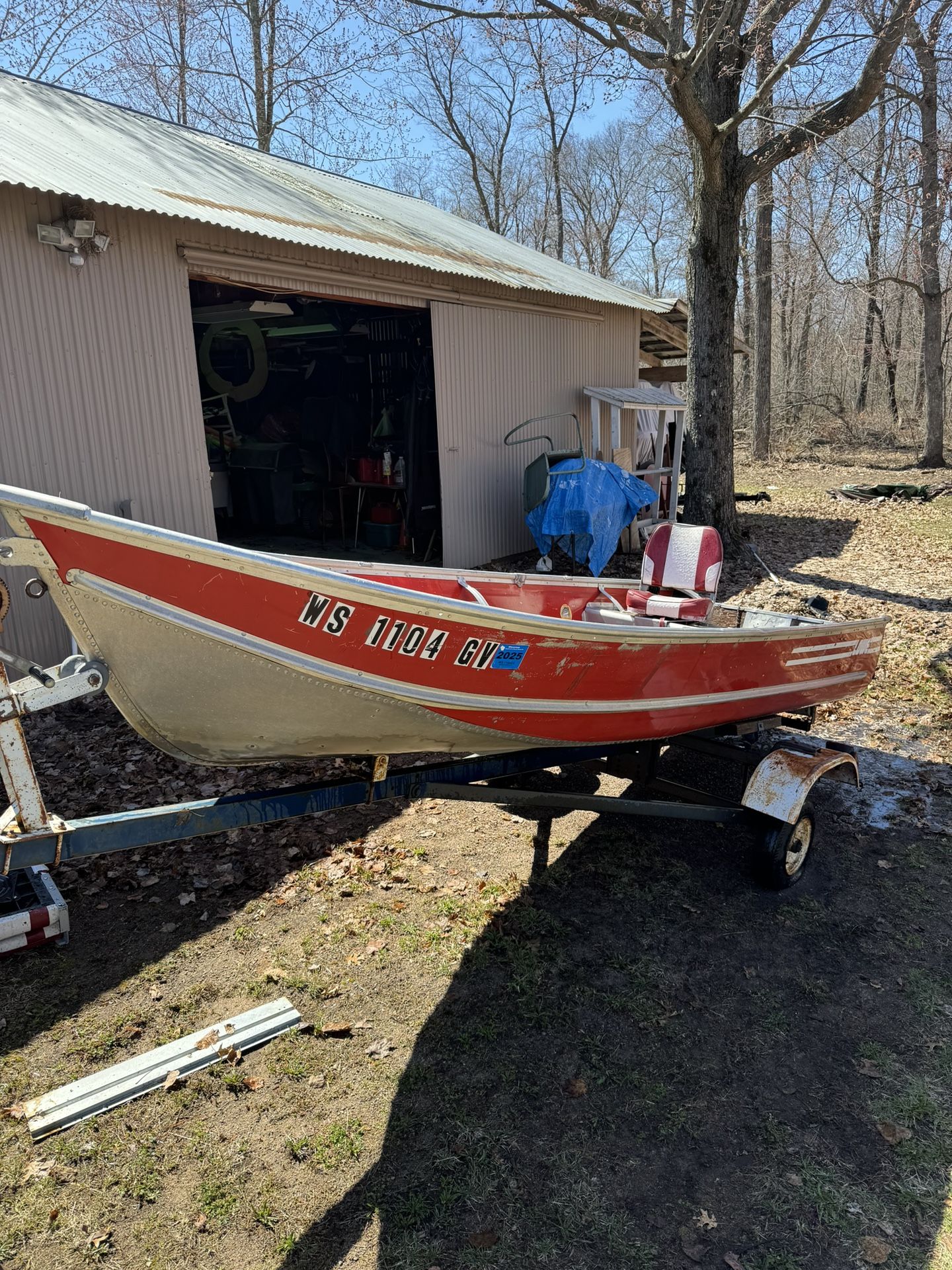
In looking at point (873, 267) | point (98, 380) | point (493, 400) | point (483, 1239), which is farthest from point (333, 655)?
point (873, 267)

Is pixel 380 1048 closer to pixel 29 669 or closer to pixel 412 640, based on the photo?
pixel 412 640

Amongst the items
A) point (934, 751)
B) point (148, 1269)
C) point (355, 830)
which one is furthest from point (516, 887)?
point (934, 751)

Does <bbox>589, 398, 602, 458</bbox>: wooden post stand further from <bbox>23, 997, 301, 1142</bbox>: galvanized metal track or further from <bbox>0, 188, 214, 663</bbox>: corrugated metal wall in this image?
<bbox>23, 997, 301, 1142</bbox>: galvanized metal track

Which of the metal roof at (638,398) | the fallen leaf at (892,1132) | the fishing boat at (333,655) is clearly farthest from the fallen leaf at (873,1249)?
the metal roof at (638,398)

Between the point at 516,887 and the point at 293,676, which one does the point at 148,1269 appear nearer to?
the point at 293,676

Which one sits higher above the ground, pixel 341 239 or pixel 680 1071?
pixel 341 239

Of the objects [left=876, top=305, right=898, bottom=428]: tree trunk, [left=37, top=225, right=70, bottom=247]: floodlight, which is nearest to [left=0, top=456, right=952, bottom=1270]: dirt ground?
[left=37, top=225, right=70, bottom=247]: floodlight

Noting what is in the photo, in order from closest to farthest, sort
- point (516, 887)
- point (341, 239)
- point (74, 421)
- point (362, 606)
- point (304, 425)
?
point (362, 606) → point (516, 887) → point (74, 421) → point (341, 239) → point (304, 425)

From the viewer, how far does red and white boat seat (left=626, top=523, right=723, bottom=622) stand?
17.4 feet

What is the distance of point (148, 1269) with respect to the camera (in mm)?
2412

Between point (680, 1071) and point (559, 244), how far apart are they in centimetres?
3993

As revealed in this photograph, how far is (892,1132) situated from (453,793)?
6.35 feet

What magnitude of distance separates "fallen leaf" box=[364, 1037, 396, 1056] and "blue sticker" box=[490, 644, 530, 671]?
149 cm

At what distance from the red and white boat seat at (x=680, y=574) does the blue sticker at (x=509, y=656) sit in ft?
7.24
